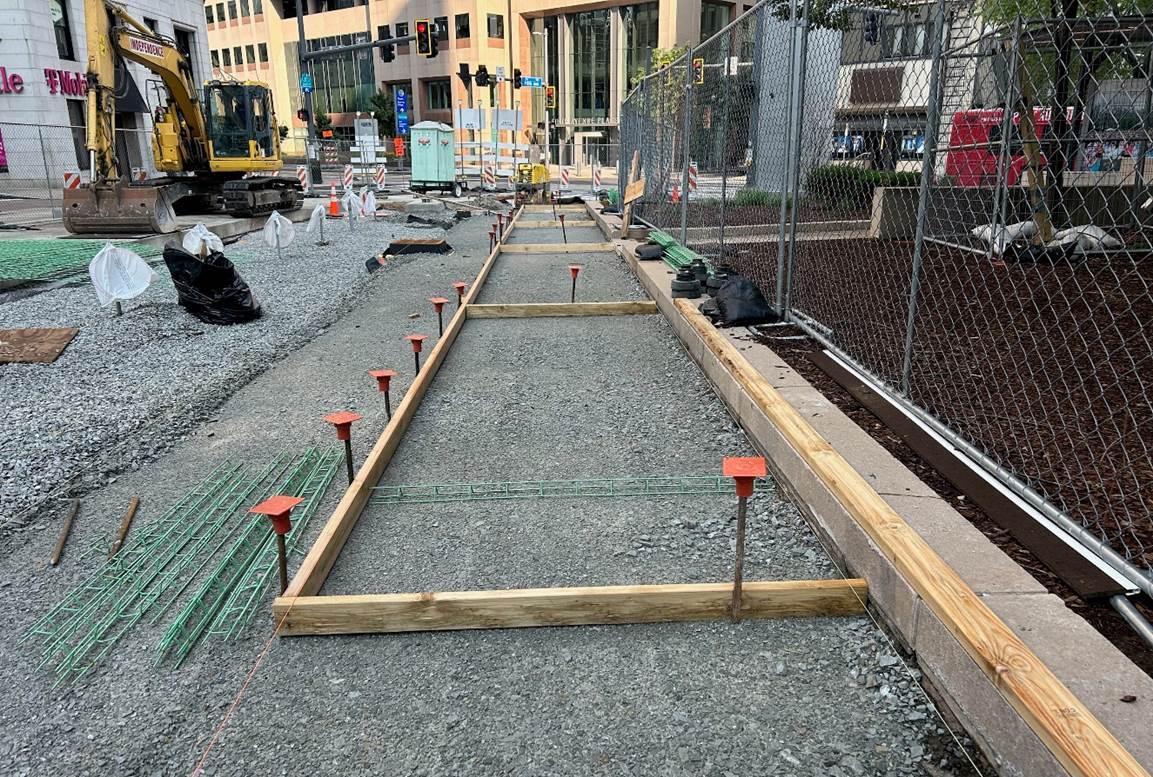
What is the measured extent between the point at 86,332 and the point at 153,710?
6.80m

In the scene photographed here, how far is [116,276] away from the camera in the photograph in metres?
8.51

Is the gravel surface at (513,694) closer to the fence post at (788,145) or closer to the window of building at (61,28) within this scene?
the fence post at (788,145)

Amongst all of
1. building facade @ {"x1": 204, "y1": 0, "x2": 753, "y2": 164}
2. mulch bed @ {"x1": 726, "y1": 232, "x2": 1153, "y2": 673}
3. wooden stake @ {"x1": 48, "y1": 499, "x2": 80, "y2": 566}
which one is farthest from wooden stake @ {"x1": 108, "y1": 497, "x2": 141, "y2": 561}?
building facade @ {"x1": 204, "y1": 0, "x2": 753, "y2": 164}

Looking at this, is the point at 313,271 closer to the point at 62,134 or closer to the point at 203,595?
the point at 203,595

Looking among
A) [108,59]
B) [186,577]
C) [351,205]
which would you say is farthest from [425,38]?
[186,577]

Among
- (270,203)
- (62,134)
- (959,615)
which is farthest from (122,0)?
(959,615)

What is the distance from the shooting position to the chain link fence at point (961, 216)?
13.0 ft

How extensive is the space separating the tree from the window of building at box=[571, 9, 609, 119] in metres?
18.0

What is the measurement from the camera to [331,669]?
2.87m

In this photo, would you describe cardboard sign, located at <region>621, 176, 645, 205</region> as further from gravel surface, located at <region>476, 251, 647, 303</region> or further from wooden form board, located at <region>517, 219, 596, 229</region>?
wooden form board, located at <region>517, 219, 596, 229</region>

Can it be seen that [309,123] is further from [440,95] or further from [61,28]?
[440,95]

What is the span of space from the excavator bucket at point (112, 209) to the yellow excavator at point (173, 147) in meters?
0.02

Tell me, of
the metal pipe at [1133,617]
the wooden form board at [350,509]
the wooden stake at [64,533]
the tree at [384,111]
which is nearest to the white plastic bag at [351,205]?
the wooden form board at [350,509]

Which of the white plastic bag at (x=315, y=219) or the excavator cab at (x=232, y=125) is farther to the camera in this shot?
the excavator cab at (x=232, y=125)
